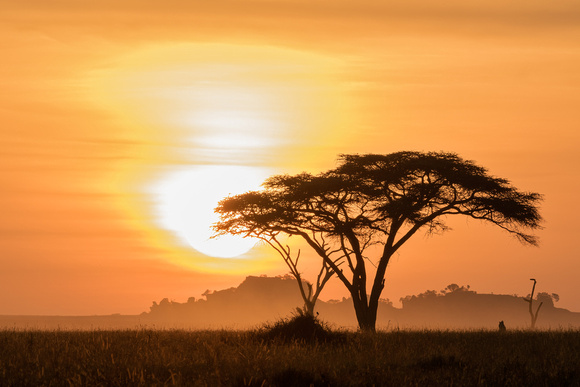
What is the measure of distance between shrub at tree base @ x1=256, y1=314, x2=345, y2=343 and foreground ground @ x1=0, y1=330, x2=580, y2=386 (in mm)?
228

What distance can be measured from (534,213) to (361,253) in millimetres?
8945

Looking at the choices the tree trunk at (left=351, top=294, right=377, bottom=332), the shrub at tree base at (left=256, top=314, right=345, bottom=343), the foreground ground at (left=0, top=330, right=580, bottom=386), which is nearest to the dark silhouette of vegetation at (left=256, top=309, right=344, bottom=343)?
the shrub at tree base at (left=256, top=314, right=345, bottom=343)

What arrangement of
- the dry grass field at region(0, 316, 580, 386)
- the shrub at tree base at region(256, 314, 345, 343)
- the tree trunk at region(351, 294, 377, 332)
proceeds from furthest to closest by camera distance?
the tree trunk at region(351, 294, 377, 332), the shrub at tree base at region(256, 314, 345, 343), the dry grass field at region(0, 316, 580, 386)

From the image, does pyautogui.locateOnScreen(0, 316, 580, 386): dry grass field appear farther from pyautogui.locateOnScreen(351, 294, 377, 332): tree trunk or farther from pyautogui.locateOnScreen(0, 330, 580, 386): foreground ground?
pyautogui.locateOnScreen(351, 294, 377, 332): tree trunk

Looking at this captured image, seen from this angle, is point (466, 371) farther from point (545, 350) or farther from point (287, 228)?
point (287, 228)

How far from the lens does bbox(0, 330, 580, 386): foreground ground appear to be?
15.7 metres

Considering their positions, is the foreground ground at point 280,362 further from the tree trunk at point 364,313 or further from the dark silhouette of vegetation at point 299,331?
the tree trunk at point 364,313

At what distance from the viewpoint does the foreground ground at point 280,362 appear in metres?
15.7

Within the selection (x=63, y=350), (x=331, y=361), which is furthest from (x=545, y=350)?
(x=63, y=350)

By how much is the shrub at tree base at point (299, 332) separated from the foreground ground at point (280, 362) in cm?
23

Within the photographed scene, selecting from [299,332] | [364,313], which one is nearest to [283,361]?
[299,332]

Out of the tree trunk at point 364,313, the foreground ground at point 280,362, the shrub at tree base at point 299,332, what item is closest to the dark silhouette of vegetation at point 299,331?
the shrub at tree base at point 299,332

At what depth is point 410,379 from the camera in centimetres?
1573

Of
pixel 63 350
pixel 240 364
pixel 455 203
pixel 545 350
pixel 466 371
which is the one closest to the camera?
pixel 240 364
